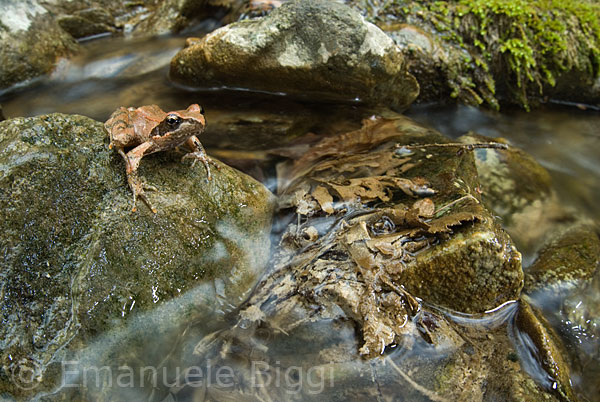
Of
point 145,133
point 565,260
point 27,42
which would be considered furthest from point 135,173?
point 27,42

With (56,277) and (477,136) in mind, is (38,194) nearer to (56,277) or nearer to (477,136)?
(56,277)

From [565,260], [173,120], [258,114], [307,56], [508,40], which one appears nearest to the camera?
[173,120]

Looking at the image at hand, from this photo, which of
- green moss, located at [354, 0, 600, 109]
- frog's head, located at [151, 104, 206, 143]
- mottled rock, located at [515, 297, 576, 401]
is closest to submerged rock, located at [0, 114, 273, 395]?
frog's head, located at [151, 104, 206, 143]

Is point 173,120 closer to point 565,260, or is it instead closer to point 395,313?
point 395,313

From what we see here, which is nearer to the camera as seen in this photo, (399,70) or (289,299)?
(289,299)

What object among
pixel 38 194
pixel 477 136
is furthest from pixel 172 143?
pixel 477 136

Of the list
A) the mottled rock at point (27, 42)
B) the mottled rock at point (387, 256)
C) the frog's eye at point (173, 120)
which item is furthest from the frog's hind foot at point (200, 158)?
the mottled rock at point (27, 42)
